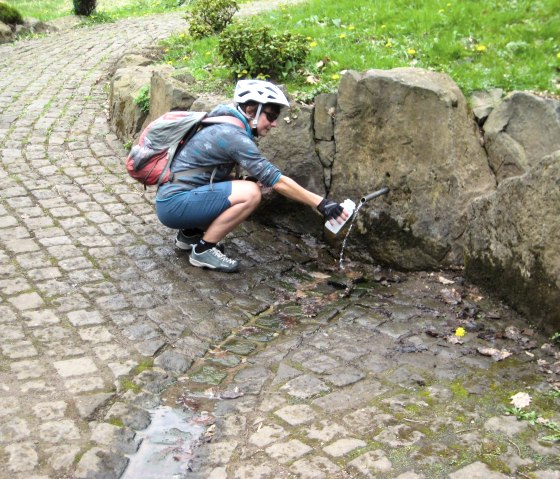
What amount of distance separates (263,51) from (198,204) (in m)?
2.09

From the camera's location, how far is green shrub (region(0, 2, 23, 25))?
515 inches

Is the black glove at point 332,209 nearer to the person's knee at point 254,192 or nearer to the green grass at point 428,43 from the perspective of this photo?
the person's knee at point 254,192

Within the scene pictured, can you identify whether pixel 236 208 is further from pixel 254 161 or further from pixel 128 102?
pixel 128 102

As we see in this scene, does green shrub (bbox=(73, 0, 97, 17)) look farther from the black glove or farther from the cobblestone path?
the black glove

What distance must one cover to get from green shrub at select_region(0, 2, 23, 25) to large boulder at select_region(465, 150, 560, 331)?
1072 cm

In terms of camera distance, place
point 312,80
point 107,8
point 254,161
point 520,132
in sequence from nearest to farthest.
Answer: point 254,161 → point 520,132 → point 312,80 → point 107,8

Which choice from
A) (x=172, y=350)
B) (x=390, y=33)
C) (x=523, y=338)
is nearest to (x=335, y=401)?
(x=172, y=350)

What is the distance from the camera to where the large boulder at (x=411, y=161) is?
552cm

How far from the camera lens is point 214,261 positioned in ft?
18.1

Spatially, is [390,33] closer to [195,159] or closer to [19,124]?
[195,159]

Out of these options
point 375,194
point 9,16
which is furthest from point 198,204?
point 9,16

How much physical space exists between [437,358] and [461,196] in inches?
61.0

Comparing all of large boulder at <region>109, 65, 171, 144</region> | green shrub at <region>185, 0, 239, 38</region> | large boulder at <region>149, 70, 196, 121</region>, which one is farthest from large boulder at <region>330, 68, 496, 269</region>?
green shrub at <region>185, 0, 239, 38</region>

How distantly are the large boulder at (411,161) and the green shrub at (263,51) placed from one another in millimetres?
1081
